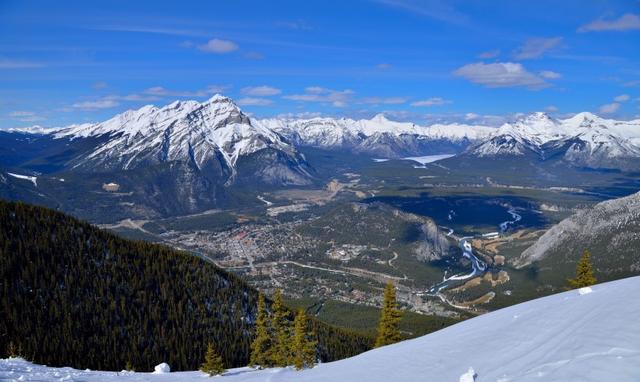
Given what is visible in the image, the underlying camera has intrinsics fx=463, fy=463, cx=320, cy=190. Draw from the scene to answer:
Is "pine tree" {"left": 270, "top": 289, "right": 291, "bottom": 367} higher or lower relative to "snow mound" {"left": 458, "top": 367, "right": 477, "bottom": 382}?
lower

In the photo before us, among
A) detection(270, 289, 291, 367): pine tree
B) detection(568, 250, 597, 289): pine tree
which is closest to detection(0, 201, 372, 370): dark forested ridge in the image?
detection(270, 289, 291, 367): pine tree

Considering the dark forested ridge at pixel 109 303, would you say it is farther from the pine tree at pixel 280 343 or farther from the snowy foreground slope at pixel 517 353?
the snowy foreground slope at pixel 517 353

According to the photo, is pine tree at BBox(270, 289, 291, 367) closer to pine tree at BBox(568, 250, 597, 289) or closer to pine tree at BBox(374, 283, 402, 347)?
pine tree at BBox(374, 283, 402, 347)

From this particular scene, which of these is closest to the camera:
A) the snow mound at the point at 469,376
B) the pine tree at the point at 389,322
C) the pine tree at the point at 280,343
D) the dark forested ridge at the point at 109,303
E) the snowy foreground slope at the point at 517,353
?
the snowy foreground slope at the point at 517,353

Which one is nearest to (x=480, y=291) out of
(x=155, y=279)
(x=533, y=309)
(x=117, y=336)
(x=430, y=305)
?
(x=430, y=305)

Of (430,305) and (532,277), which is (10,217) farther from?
(532,277)

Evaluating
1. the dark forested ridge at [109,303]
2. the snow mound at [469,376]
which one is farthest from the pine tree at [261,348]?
the snow mound at [469,376]

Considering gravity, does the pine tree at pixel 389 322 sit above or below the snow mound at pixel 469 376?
below
